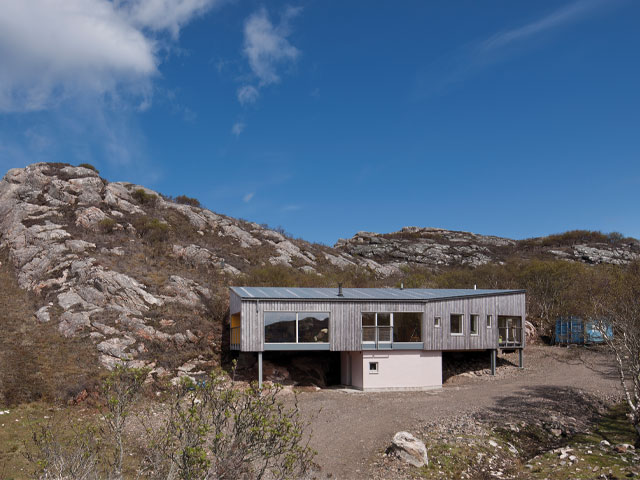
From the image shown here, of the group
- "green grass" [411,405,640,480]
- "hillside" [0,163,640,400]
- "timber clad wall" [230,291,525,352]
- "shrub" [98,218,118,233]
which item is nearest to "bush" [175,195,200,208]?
"hillside" [0,163,640,400]

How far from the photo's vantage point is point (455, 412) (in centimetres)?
1716

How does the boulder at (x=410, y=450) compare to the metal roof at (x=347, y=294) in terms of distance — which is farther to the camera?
the metal roof at (x=347, y=294)

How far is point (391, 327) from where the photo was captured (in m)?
22.5

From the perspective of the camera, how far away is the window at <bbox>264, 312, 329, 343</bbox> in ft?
70.1

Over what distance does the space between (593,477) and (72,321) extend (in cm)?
2104

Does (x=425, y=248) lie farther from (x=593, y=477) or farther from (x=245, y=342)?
(x=593, y=477)

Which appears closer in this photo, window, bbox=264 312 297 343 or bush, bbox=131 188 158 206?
window, bbox=264 312 297 343

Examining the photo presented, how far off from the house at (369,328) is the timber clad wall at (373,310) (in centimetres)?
4

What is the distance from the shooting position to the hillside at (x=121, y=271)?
2122cm

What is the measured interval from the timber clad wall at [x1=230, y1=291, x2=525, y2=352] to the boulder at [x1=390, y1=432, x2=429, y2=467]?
28.8 ft

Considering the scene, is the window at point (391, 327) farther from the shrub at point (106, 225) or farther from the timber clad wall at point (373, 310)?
the shrub at point (106, 225)

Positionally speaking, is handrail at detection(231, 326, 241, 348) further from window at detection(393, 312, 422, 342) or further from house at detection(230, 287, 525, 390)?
Result: window at detection(393, 312, 422, 342)

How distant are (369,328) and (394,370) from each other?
7.17ft

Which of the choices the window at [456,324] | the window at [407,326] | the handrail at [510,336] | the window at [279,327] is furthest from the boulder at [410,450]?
the handrail at [510,336]
